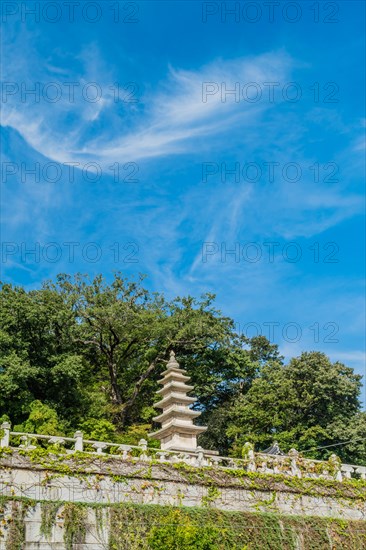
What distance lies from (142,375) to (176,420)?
12.1 m

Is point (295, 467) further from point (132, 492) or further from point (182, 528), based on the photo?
point (182, 528)

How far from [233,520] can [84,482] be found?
17.1ft

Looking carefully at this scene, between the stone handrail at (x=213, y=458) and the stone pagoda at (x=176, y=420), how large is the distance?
4.81 metres

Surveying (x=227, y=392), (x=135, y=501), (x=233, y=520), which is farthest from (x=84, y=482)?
(x=227, y=392)

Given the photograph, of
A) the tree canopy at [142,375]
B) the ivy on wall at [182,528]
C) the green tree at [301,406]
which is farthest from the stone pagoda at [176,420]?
the green tree at [301,406]

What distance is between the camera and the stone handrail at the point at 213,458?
56.7 feet

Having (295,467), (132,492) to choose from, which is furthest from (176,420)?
(132,492)

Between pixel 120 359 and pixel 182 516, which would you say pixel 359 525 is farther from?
pixel 120 359

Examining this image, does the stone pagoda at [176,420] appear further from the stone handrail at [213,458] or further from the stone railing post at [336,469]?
the stone railing post at [336,469]

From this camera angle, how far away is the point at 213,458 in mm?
19844

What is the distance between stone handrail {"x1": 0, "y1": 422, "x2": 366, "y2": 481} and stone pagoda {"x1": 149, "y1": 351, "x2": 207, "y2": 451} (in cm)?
481

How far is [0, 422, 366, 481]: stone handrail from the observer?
17.3 metres

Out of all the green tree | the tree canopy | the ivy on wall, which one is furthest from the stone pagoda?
the green tree

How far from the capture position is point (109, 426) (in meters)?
27.7
